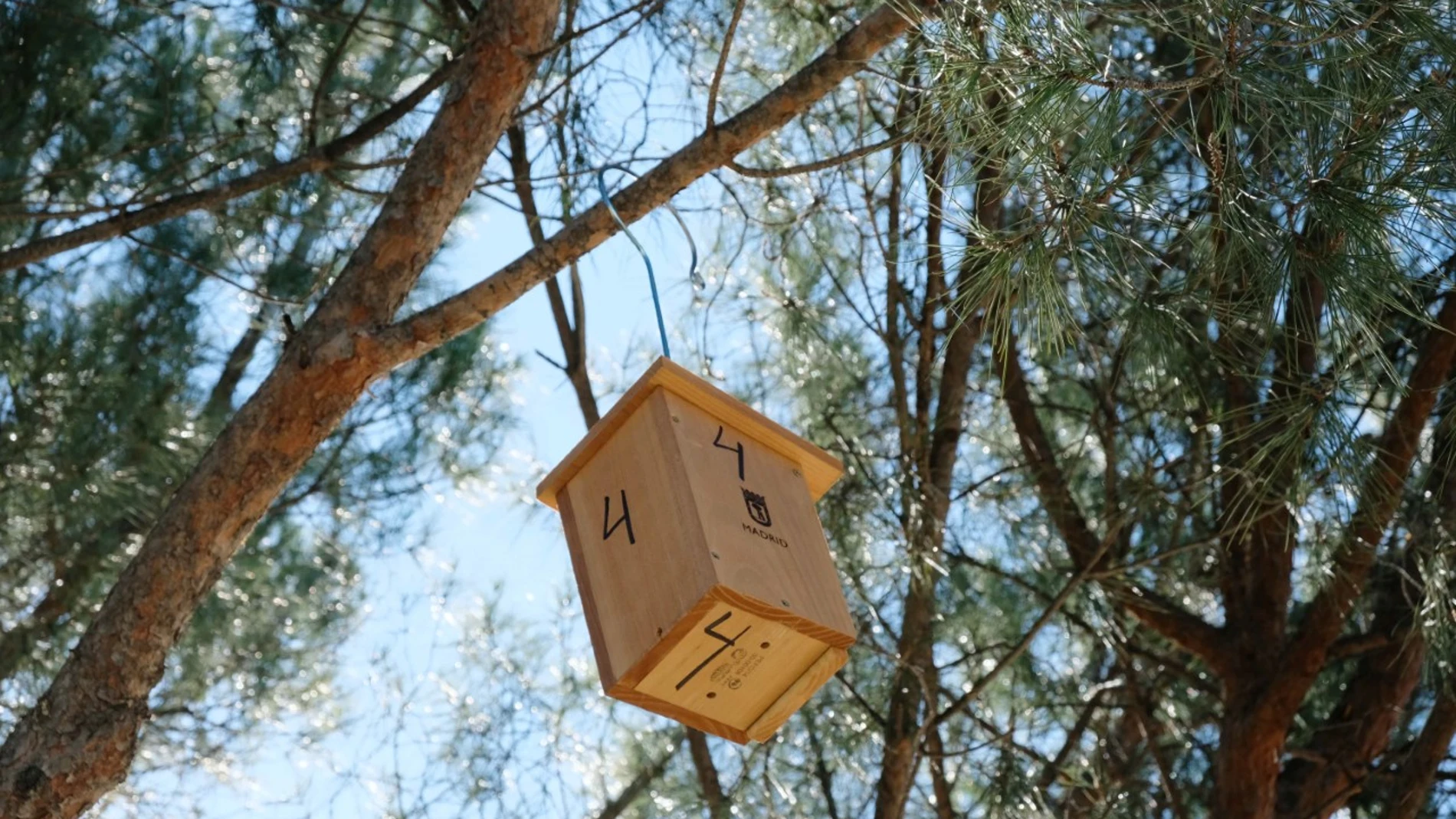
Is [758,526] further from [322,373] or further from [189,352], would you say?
[189,352]

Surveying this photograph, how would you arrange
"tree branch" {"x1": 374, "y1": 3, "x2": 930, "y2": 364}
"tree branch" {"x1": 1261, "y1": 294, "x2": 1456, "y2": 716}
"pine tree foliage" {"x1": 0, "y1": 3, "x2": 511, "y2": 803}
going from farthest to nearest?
"pine tree foliage" {"x1": 0, "y1": 3, "x2": 511, "y2": 803}, "tree branch" {"x1": 1261, "y1": 294, "x2": 1456, "y2": 716}, "tree branch" {"x1": 374, "y1": 3, "x2": 930, "y2": 364}

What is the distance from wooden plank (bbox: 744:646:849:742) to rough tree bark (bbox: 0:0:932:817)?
0.57 m

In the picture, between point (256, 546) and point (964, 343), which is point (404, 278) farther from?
point (256, 546)

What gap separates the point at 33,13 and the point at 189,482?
74.3 inches

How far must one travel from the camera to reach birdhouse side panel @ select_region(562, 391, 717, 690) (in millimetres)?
1430

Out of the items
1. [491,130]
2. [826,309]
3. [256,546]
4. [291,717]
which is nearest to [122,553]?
[256,546]

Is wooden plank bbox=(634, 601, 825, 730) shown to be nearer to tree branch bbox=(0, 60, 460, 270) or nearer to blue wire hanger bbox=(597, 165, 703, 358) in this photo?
blue wire hanger bbox=(597, 165, 703, 358)

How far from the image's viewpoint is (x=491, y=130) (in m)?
1.95

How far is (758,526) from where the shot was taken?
4.98 ft

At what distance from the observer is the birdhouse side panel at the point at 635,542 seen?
1430 millimetres

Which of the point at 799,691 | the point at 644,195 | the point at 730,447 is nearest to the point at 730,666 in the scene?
the point at 799,691

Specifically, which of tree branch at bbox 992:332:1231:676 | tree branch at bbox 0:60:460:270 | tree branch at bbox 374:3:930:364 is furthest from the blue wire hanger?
tree branch at bbox 992:332:1231:676

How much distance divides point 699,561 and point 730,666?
155mm

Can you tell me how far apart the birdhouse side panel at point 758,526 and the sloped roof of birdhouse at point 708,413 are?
0.01 meters
